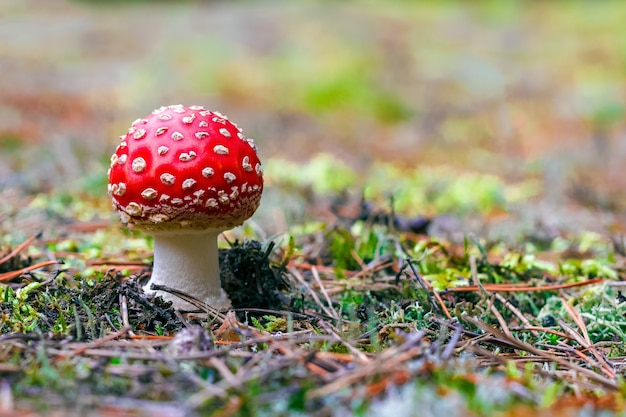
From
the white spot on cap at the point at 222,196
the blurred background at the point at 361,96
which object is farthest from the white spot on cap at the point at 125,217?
the blurred background at the point at 361,96

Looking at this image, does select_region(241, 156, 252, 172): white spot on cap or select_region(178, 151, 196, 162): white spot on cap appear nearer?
select_region(178, 151, 196, 162): white spot on cap

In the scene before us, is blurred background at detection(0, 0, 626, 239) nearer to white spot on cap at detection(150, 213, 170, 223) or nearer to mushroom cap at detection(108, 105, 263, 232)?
mushroom cap at detection(108, 105, 263, 232)

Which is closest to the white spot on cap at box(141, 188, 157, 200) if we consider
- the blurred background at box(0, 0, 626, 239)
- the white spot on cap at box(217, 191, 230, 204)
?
the white spot on cap at box(217, 191, 230, 204)

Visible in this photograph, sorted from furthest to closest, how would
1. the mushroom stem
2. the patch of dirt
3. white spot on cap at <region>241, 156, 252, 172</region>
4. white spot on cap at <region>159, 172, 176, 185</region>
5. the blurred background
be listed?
the blurred background, the patch of dirt, the mushroom stem, white spot on cap at <region>241, 156, 252, 172</region>, white spot on cap at <region>159, 172, 176, 185</region>

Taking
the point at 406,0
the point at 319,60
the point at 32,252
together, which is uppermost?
the point at 406,0

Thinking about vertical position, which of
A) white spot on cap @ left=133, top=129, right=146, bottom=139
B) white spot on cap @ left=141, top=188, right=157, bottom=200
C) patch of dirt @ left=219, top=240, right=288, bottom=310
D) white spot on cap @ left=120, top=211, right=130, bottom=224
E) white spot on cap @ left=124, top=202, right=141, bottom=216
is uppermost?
white spot on cap @ left=133, top=129, right=146, bottom=139

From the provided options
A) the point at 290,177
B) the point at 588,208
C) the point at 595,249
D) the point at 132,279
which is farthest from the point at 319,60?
the point at 132,279

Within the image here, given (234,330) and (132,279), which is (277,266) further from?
(234,330)
